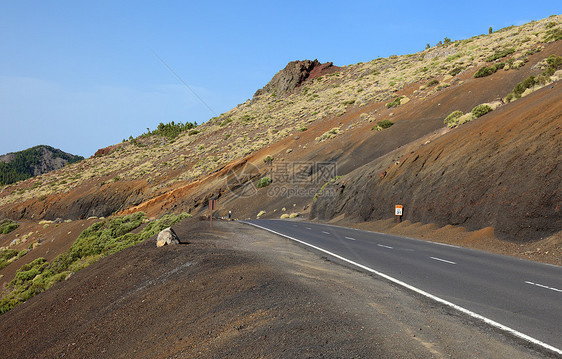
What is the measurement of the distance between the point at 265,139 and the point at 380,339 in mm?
63050

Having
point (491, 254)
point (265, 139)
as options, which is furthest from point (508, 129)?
point (265, 139)

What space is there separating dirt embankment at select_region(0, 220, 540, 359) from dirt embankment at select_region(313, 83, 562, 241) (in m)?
8.10

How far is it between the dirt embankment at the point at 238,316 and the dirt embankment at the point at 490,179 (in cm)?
810

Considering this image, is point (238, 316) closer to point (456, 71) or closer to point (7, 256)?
point (7, 256)

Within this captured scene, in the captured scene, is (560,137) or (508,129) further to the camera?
(508,129)

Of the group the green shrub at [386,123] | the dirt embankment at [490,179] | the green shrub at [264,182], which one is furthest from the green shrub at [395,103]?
the dirt embankment at [490,179]

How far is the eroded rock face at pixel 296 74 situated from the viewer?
4131 inches

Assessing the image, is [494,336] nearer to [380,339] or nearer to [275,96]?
[380,339]

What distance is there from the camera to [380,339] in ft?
16.5

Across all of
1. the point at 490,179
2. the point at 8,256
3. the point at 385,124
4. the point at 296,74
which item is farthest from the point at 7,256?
the point at 296,74

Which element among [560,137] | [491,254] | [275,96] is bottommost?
[491,254]

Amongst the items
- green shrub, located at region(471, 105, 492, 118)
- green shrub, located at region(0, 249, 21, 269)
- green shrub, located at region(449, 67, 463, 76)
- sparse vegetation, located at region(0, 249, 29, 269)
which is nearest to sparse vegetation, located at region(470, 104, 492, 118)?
green shrub, located at region(471, 105, 492, 118)

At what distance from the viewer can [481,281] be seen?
29.5 ft

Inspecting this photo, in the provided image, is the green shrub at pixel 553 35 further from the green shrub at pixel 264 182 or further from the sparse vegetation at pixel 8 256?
the sparse vegetation at pixel 8 256
